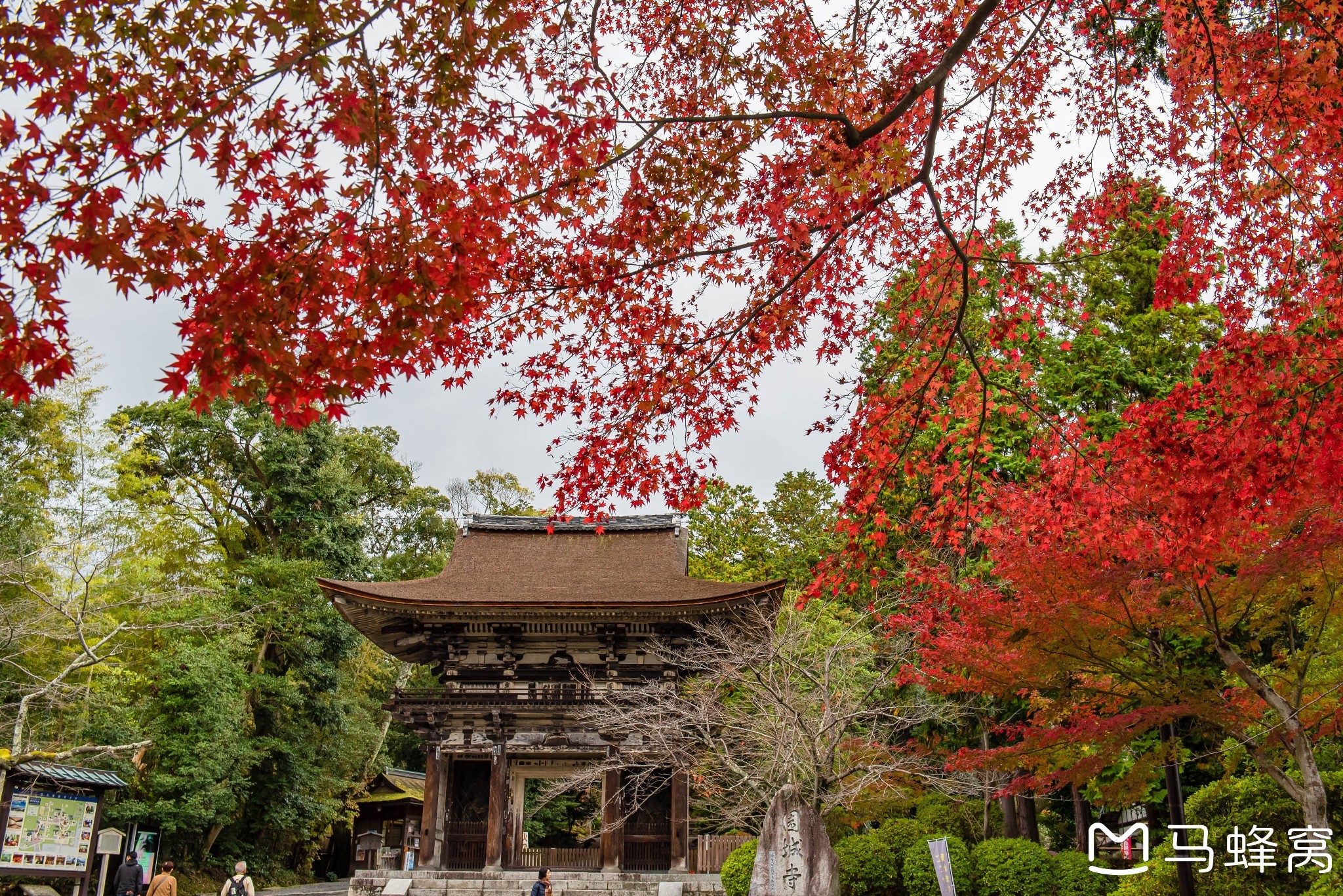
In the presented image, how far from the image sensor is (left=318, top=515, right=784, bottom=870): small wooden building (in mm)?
14609

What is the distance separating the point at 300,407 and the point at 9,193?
1.12 metres

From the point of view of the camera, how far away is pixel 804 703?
467 inches

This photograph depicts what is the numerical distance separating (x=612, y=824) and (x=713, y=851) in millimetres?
1830

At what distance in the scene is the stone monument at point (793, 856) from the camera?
29.4ft

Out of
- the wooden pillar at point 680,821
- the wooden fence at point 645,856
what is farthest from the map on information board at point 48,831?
the wooden pillar at point 680,821

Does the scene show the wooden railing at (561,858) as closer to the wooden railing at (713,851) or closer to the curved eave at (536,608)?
the wooden railing at (713,851)

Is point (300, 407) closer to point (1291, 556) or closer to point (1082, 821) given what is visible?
point (1291, 556)

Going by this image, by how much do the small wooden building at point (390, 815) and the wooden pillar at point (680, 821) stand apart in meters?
11.1

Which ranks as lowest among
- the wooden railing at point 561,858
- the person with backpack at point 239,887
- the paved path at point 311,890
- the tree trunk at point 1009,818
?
the paved path at point 311,890

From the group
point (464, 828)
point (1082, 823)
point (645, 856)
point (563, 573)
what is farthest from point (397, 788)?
point (1082, 823)

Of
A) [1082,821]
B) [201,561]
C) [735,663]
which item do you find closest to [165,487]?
[201,561]

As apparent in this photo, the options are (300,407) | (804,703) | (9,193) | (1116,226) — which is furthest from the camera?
(1116,226)

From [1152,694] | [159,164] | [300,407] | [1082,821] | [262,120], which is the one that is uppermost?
[262,120]

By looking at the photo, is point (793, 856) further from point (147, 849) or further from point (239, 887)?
point (147, 849)
